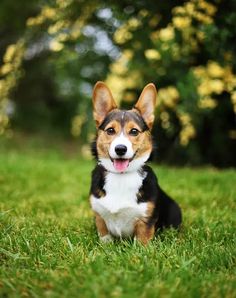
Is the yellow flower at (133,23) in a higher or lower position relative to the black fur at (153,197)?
higher

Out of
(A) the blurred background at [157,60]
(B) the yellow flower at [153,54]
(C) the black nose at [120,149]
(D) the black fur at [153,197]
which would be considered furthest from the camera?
(B) the yellow flower at [153,54]

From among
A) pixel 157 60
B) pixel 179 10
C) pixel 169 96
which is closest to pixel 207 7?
pixel 179 10

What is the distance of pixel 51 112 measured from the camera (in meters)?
10.6

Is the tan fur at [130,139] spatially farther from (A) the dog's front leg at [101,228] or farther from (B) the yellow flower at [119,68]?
(B) the yellow flower at [119,68]

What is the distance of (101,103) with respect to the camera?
3.60 m

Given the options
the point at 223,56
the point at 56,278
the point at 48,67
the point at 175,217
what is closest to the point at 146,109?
the point at 175,217

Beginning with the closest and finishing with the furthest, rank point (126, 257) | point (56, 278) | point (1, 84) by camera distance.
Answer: point (56, 278), point (126, 257), point (1, 84)

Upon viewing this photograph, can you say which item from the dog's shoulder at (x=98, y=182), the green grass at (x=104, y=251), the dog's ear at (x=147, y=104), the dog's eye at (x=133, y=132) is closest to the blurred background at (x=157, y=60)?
the green grass at (x=104, y=251)

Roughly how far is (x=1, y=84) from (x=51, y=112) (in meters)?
5.38

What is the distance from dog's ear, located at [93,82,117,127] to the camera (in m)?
3.55

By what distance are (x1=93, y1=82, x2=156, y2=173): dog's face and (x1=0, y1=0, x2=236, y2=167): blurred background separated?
1.47 m

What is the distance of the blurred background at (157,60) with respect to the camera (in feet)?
16.8

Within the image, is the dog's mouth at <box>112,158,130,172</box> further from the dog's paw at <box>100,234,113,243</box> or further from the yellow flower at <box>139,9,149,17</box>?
the yellow flower at <box>139,9,149,17</box>

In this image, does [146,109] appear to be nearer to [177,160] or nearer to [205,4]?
[205,4]
